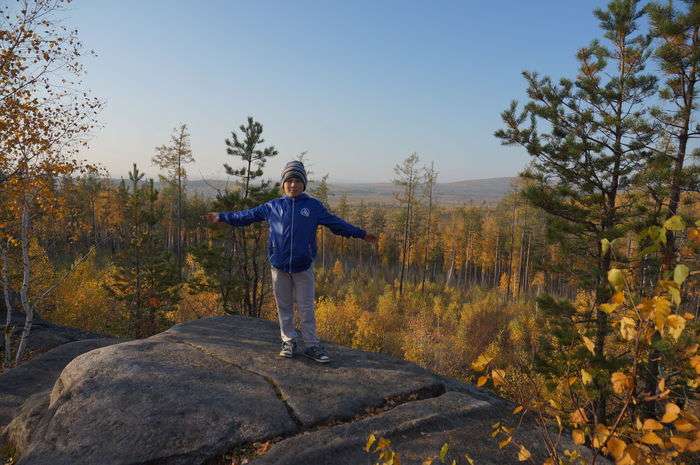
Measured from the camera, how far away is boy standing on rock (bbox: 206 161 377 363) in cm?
439

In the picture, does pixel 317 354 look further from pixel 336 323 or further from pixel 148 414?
pixel 336 323

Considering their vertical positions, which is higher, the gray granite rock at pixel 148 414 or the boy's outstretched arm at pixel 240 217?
the boy's outstretched arm at pixel 240 217

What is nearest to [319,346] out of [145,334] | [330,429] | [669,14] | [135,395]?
[330,429]

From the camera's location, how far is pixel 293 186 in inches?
175

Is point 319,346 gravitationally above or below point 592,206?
below

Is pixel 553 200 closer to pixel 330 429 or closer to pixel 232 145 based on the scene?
pixel 330 429

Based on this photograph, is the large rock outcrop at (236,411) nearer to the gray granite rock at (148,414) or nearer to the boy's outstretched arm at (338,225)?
the gray granite rock at (148,414)

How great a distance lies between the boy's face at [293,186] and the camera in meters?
4.43

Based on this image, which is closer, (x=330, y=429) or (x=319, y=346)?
(x=330, y=429)

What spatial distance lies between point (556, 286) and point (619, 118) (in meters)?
53.8

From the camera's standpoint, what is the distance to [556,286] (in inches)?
2275

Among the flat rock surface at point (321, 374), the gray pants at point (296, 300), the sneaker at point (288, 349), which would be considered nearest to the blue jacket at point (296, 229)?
the gray pants at point (296, 300)

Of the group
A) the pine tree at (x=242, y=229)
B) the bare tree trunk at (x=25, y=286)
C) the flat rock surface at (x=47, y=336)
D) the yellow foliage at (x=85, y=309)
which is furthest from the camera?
the yellow foliage at (x=85, y=309)

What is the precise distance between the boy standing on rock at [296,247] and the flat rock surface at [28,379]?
9.80ft
